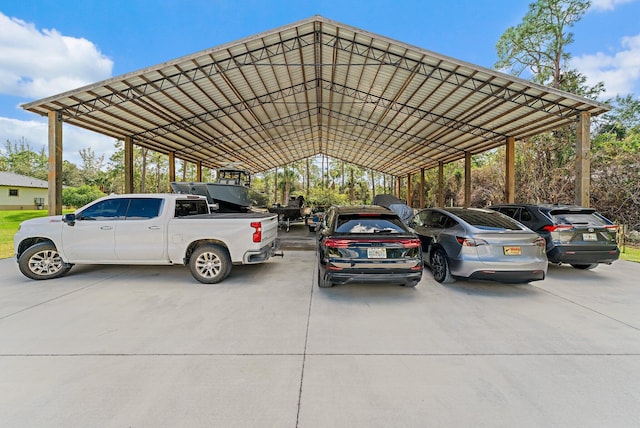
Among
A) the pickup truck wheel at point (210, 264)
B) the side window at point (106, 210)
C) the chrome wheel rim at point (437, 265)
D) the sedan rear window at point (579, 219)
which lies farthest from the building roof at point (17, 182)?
the sedan rear window at point (579, 219)

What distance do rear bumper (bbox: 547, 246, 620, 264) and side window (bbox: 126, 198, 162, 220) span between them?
830 centimetres

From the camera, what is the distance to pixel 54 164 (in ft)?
33.9

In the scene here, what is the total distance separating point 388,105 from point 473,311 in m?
13.5

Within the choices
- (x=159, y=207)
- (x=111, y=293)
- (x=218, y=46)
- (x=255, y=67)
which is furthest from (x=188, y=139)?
(x=111, y=293)

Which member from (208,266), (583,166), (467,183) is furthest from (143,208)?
(467,183)

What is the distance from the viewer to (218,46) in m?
9.79

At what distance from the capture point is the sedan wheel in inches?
221

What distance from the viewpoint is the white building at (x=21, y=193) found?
100 feet

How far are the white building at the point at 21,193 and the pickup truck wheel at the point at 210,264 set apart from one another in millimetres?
34270

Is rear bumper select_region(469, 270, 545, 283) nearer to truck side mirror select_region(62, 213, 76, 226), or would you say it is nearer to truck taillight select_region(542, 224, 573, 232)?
truck taillight select_region(542, 224, 573, 232)

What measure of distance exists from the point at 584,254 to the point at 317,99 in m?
14.8

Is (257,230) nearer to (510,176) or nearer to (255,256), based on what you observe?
(255,256)

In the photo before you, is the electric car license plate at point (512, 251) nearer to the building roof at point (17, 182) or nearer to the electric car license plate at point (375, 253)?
the electric car license plate at point (375, 253)

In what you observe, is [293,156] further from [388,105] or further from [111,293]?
[111,293]
